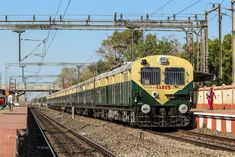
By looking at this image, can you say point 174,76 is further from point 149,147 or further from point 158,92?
point 149,147

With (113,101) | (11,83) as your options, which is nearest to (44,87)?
A: (11,83)

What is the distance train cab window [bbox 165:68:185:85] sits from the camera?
2328cm

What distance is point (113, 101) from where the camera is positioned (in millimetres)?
27656

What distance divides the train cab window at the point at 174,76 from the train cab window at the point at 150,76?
1.34ft

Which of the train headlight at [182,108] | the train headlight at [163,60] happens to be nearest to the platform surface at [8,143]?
the train headlight at [182,108]

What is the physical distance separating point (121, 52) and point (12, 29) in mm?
48579

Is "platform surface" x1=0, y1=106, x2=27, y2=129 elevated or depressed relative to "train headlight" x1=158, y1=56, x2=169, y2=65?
depressed

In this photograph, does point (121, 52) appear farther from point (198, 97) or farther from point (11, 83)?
point (198, 97)

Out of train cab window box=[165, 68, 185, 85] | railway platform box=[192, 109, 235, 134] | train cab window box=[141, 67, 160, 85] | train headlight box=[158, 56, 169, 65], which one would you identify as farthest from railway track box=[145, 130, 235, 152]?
train headlight box=[158, 56, 169, 65]

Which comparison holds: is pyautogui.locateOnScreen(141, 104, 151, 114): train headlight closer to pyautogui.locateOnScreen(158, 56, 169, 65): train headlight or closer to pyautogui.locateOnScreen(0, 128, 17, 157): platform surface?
pyautogui.locateOnScreen(158, 56, 169, 65): train headlight

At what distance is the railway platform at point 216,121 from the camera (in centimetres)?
2125

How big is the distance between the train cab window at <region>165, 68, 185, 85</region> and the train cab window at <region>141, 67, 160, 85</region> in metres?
0.41

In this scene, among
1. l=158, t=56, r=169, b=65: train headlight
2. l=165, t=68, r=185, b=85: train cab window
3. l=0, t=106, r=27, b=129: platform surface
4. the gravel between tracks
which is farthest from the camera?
l=158, t=56, r=169, b=65: train headlight

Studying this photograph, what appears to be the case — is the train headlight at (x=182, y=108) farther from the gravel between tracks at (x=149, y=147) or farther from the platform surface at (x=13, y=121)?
the platform surface at (x=13, y=121)
